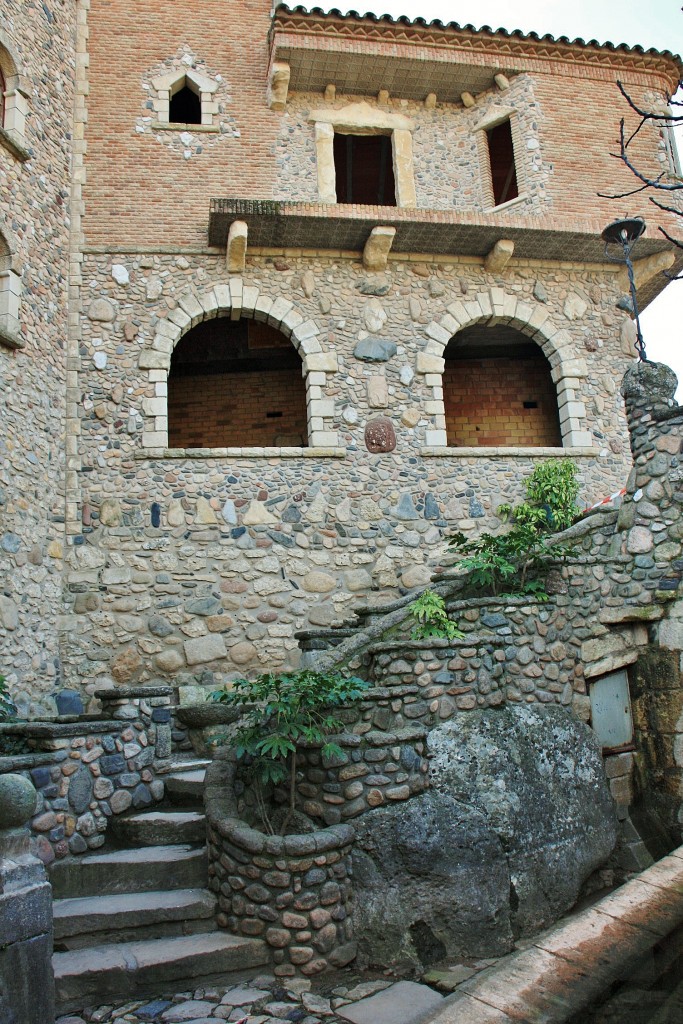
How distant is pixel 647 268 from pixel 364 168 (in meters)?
5.22

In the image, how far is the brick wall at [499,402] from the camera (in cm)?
1132

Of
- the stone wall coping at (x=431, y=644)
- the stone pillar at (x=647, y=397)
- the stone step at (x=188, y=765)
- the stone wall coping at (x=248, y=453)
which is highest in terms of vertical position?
the stone wall coping at (x=248, y=453)

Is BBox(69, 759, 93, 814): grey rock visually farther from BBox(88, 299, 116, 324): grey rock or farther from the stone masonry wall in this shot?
BBox(88, 299, 116, 324): grey rock

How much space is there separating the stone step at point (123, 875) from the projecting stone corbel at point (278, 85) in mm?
8908

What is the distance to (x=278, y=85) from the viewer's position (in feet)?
32.4

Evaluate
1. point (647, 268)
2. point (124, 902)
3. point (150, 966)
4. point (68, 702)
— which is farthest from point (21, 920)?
point (647, 268)

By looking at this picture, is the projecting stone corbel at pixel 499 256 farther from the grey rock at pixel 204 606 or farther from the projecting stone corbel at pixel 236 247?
the grey rock at pixel 204 606

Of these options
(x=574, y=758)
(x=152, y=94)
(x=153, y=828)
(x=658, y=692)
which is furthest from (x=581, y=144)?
(x=153, y=828)

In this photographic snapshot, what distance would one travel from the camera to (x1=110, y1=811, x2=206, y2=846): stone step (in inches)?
204

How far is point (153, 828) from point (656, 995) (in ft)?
10.6

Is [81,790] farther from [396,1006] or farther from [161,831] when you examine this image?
[396,1006]

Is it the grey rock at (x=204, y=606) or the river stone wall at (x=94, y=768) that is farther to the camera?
the grey rock at (x=204, y=606)

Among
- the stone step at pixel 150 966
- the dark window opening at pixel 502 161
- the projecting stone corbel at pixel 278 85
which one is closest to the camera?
the stone step at pixel 150 966

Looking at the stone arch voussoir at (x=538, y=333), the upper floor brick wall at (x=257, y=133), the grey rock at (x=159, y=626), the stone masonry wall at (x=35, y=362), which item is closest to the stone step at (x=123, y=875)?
the stone masonry wall at (x=35, y=362)
